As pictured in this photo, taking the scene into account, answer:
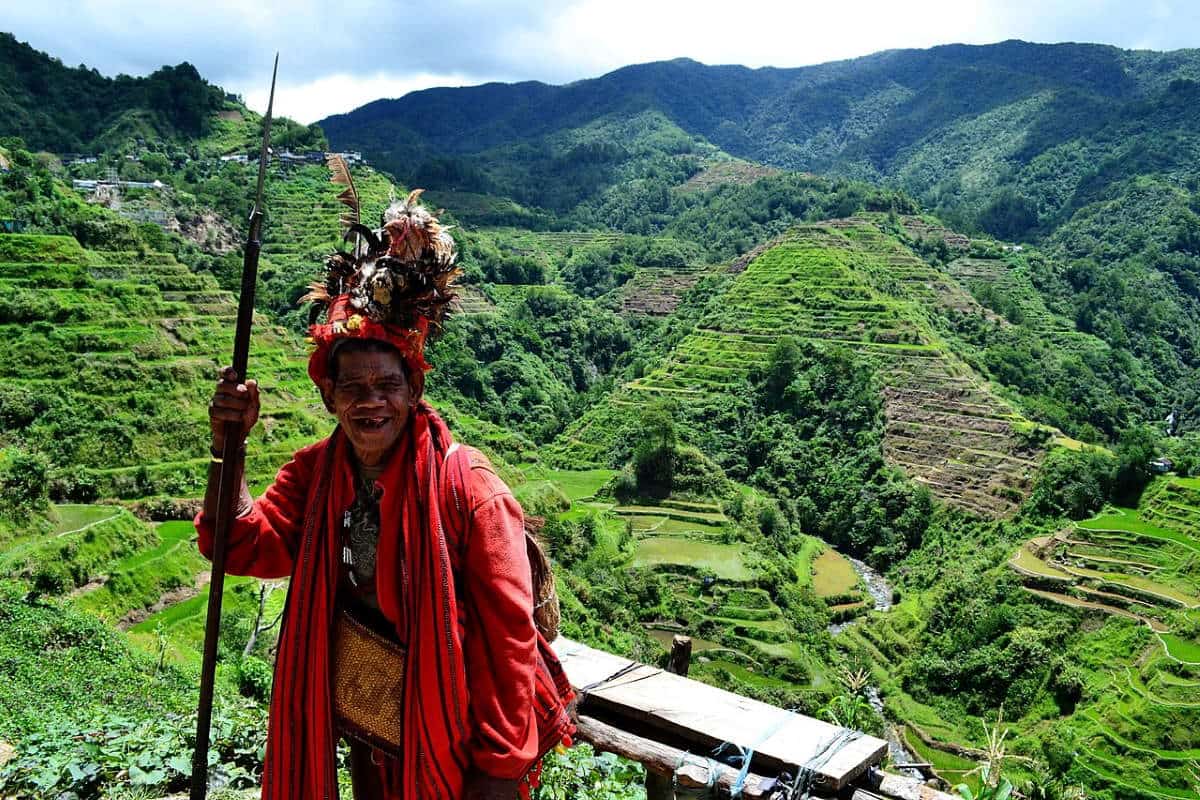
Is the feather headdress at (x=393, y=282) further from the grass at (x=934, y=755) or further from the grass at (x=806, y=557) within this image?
the grass at (x=806, y=557)

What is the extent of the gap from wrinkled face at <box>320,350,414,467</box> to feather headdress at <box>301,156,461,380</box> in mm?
52

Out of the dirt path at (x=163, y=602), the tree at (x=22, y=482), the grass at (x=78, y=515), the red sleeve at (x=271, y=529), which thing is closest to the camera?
the red sleeve at (x=271, y=529)

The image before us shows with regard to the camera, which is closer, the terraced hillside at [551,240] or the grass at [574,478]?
the grass at [574,478]

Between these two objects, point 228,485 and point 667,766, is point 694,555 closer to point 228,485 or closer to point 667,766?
point 667,766

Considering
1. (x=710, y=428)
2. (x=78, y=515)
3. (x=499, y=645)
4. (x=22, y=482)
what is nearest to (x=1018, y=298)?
(x=710, y=428)

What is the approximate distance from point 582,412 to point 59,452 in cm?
3017

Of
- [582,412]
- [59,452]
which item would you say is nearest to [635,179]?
[582,412]

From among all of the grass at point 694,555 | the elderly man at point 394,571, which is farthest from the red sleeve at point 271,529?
the grass at point 694,555

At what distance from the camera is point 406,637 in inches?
73.2

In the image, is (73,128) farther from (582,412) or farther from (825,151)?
(825,151)

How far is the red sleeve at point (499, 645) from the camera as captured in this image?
5.79ft

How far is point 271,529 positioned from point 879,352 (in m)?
40.8

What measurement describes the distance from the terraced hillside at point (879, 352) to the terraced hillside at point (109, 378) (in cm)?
2053

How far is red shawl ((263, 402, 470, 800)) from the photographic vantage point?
5.88 ft
